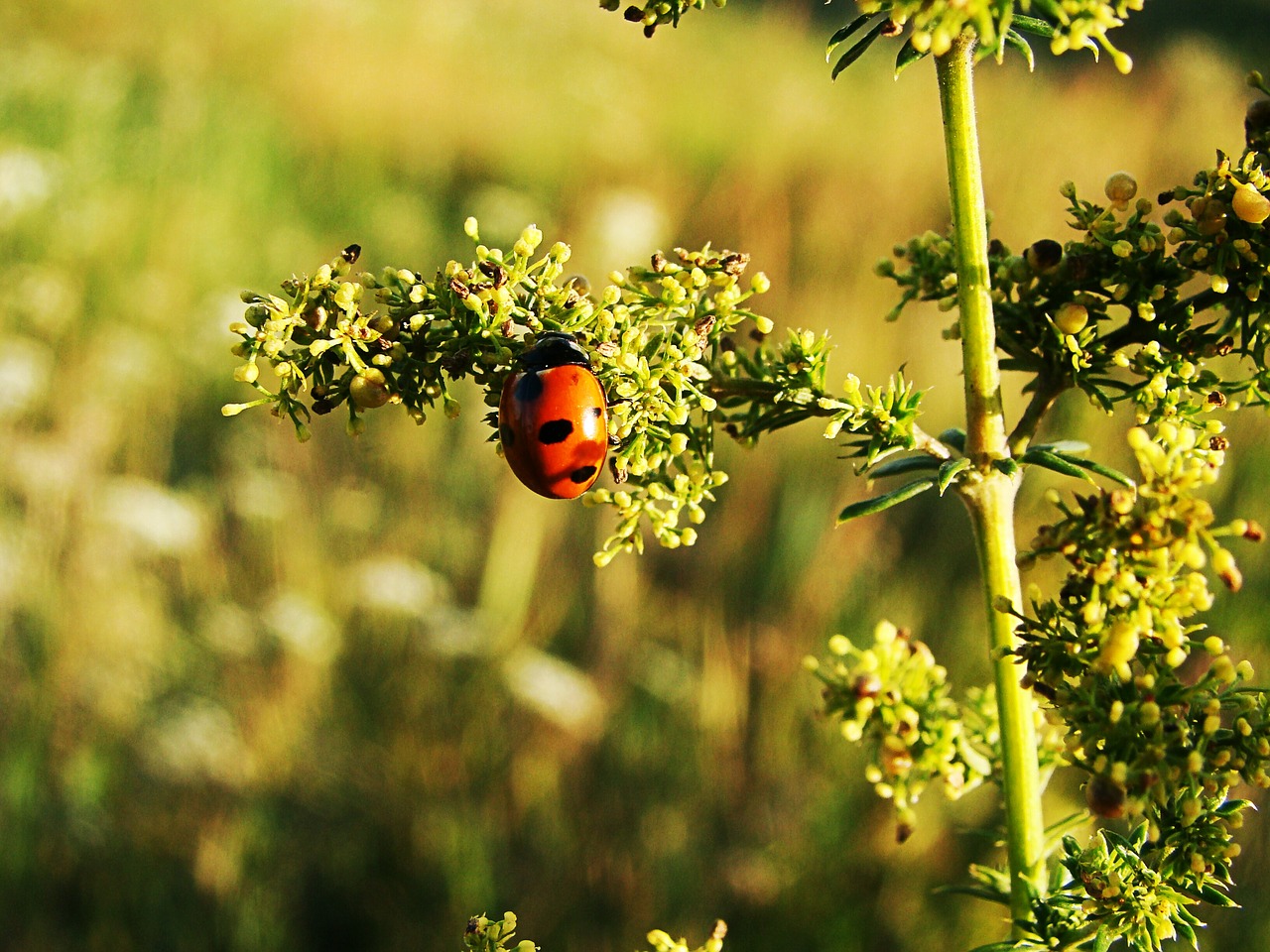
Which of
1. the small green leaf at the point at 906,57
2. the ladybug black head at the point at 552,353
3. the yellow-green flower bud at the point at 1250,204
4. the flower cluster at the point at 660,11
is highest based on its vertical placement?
the flower cluster at the point at 660,11

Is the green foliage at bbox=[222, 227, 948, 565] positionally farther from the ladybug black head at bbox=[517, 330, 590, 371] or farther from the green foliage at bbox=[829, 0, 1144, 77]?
the green foliage at bbox=[829, 0, 1144, 77]

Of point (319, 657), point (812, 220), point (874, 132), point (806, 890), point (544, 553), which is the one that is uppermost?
point (874, 132)

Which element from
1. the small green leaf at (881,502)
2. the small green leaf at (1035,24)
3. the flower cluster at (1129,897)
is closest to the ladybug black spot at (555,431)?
the small green leaf at (881,502)

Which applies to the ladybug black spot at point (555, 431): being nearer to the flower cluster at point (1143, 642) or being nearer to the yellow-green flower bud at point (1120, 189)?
the flower cluster at point (1143, 642)

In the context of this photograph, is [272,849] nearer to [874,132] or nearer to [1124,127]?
[874,132]

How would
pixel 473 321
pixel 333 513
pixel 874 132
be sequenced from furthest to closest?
1. pixel 874 132
2. pixel 333 513
3. pixel 473 321

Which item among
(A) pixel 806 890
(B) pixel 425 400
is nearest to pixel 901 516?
(A) pixel 806 890
